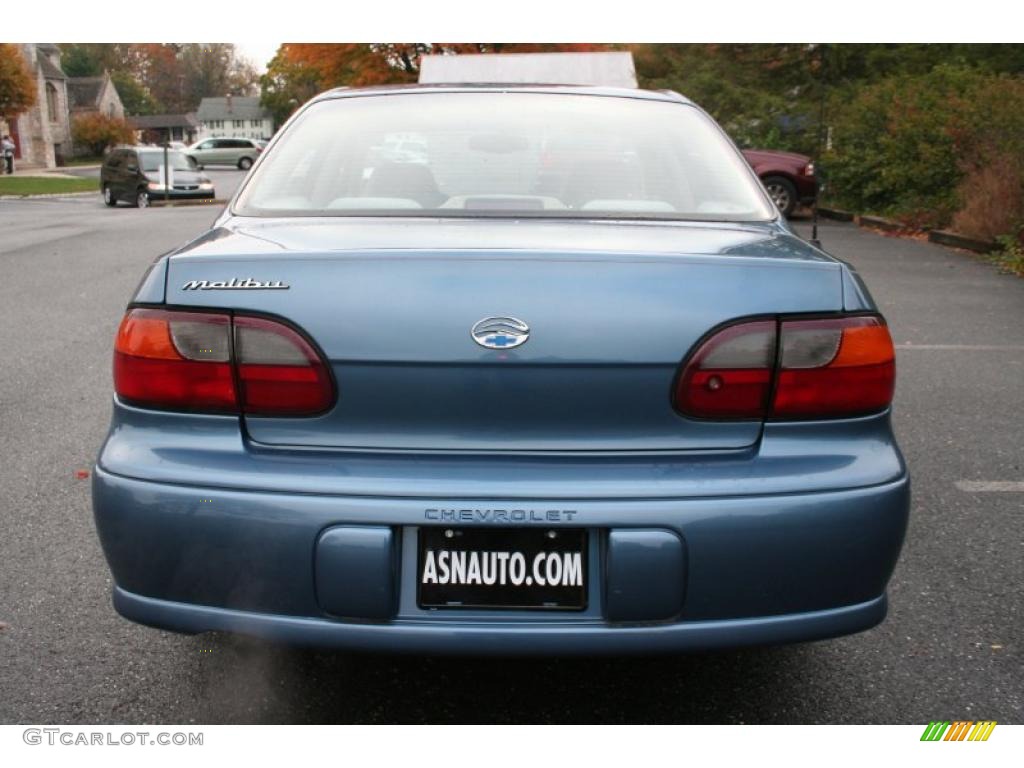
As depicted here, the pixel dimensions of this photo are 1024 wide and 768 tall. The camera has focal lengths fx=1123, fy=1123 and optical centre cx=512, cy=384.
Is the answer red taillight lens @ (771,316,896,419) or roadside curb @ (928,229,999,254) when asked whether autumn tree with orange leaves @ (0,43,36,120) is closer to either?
roadside curb @ (928,229,999,254)

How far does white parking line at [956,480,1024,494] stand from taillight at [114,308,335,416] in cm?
321

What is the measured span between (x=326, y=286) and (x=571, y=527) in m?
0.69

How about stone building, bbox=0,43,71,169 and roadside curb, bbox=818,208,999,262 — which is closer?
roadside curb, bbox=818,208,999,262

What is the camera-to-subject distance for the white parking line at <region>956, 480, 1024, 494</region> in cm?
454

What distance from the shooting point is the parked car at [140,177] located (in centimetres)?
2656

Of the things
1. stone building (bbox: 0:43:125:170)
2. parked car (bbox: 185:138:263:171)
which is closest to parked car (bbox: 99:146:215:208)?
stone building (bbox: 0:43:125:170)

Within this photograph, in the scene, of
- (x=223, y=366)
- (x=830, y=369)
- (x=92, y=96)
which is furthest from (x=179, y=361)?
A: (x=92, y=96)

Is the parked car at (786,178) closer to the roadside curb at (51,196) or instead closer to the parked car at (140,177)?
the parked car at (140,177)

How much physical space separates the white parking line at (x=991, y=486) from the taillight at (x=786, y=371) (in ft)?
7.94

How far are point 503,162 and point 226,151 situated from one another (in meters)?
62.2

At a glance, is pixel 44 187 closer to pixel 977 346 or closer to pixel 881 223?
pixel 881 223

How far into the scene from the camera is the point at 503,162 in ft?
10.7

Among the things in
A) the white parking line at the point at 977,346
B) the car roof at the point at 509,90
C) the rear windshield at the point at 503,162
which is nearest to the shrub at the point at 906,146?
the white parking line at the point at 977,346

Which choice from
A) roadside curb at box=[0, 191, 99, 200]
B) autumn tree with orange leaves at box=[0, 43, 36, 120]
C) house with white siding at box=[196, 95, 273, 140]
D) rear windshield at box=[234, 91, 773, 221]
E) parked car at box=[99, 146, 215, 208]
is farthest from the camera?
house with white siding at box=[196, 95, 273, 140]
